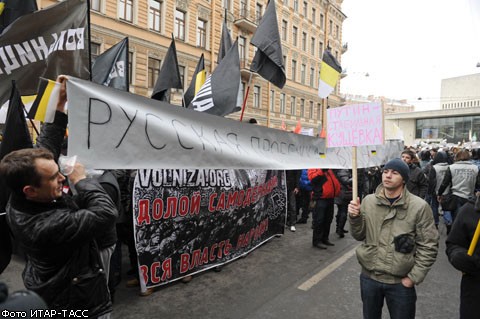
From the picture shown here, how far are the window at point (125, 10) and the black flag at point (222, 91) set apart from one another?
Answer: 1620 cm

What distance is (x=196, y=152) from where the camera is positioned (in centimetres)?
291

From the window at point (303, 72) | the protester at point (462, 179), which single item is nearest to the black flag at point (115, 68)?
the protester at point (462, 179)

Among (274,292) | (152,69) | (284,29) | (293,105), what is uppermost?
(284,29)

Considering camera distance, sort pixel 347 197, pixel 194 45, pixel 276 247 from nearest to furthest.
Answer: pixel 276 247, pixel 347 197, pixel 194 45

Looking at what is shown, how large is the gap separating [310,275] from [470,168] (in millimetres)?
3469

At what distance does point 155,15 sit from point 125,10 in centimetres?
207

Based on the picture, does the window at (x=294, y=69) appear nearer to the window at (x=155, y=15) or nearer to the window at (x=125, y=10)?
the window at (x=155, y=15)

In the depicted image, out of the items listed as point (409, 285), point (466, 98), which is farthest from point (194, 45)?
point (466, 98)

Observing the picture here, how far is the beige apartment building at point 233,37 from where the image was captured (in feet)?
60.0

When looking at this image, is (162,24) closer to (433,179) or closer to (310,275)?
(433,179)

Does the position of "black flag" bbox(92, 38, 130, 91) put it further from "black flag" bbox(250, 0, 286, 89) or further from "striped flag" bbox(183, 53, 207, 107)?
"black flag" bbox(250, 0, 286, 89)

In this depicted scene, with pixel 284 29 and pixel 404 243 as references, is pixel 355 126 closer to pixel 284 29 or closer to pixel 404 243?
pixel 404 243

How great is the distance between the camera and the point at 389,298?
7.83 feet

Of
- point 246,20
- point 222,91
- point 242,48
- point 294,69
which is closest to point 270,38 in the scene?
point 222,91
